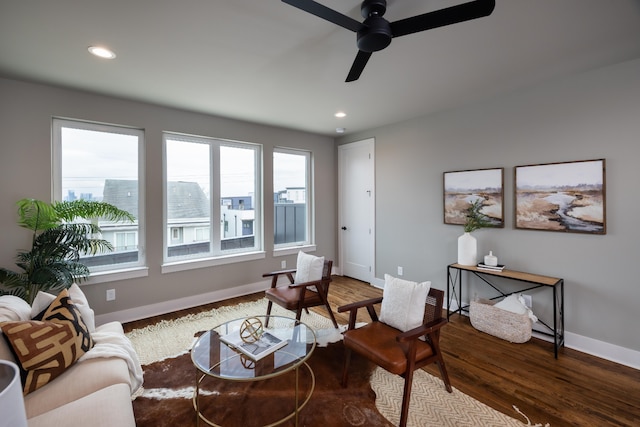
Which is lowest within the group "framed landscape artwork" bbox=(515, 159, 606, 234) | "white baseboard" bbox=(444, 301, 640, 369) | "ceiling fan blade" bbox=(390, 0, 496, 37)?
"white baseboard" bbox=(444, 301, 640, 369)

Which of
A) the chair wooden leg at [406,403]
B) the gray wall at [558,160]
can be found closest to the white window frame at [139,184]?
the chair wooden leg at [406,403]

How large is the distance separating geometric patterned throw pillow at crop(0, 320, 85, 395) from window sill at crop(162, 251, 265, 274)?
2.00 metres

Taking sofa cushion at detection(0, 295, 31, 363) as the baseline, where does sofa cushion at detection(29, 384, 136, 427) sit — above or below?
below

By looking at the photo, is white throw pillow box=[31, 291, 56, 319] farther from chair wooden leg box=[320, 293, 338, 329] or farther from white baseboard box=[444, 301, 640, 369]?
white baseboard box=[444, 301, 640, 369]

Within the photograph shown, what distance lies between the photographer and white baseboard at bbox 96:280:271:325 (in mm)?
3256

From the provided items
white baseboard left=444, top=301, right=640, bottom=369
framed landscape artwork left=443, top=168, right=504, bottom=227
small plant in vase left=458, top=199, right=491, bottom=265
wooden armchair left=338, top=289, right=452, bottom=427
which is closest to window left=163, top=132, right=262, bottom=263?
wooden armchair left=338, top=289, right=452, bottom=427

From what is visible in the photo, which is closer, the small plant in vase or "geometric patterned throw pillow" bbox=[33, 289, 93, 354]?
"geometric patterned throw pillow" bbox=[33, 289, 93, 354]

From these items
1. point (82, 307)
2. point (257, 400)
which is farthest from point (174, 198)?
point (257, 400)

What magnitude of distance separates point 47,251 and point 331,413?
2844mm

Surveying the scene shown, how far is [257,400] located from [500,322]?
2435mm

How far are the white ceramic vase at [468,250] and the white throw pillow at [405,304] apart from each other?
141 centimetres

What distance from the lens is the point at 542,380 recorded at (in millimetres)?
2232

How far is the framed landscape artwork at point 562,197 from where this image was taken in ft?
8.48

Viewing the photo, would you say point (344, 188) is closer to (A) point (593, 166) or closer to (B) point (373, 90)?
(B) point (373, 90)
